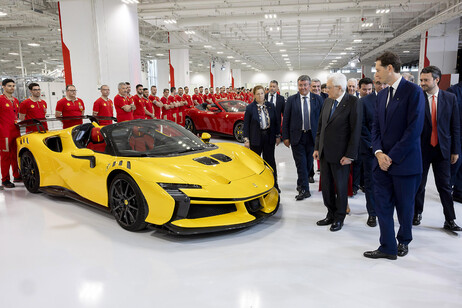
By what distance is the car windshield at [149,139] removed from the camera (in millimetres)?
3872

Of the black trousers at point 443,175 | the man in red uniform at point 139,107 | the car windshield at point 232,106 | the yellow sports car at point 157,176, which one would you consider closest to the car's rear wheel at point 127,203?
the yellow sports car at point 157,176

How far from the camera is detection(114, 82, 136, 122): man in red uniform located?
7.75m

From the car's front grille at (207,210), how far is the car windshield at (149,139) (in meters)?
0.85

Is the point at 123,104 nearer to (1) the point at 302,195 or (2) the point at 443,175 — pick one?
(1) the point at 302,195

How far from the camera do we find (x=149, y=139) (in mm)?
4133

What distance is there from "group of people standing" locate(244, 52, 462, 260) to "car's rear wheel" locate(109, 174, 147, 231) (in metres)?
1.88

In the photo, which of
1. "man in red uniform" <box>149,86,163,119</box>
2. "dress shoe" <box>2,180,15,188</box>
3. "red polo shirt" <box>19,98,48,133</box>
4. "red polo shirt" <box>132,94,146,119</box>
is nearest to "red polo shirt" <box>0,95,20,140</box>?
"red polo shirt" <box>19,98,48,133</box>

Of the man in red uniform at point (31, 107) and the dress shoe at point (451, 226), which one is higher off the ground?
the man in red uniform at point (31, 107)

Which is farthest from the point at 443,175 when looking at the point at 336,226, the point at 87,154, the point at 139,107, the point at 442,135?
the point at 139,107

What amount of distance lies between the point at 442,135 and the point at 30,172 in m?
5.21

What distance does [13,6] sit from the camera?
12102 mm

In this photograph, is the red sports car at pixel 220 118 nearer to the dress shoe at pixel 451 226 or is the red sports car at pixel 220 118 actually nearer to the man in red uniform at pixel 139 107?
the man in red uniform at pixel 139 107

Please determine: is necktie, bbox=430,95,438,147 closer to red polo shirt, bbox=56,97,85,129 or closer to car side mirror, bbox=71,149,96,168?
car side mirror, bbox=71,149,96,168

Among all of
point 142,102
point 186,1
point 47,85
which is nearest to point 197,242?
point 142,102
